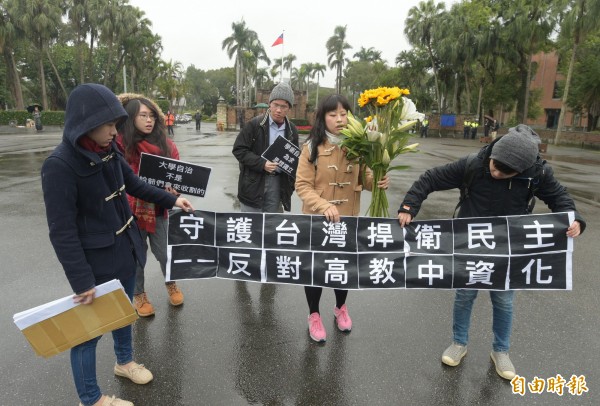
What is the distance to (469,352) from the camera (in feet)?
9.86

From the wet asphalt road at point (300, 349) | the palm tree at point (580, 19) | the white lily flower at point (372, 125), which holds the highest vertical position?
the palm tree at point (580, 19)

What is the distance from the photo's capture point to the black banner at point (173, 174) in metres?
3.14

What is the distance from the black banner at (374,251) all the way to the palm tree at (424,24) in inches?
1417

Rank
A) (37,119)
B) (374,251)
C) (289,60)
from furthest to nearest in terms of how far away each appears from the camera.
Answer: (289,60), (37,119), (374,251)

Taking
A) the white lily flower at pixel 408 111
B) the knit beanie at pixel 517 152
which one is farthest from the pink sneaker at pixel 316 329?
the knit beanie at pixel 517 152

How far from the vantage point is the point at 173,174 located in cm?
317

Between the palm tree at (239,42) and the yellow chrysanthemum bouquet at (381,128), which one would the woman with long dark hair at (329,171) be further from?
the palm tree at (239,42)

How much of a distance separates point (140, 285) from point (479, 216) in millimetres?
2808

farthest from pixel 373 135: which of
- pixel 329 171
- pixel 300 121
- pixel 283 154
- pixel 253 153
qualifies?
pixel 300 121

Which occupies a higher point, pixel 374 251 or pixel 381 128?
pixel 381 128

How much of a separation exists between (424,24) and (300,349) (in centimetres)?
3764

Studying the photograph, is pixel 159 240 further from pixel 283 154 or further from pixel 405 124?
pixel 405 124

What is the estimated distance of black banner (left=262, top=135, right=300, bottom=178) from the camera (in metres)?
3.65

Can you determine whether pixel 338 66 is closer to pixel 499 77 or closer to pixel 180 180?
pixel 499 77
